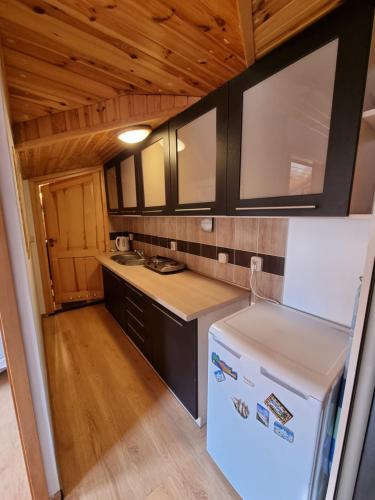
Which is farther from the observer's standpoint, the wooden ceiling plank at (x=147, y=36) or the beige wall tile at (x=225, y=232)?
the beige wall tile at (x=225, y=232)

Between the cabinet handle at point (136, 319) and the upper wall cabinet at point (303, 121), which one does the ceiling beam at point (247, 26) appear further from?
the cabinet handle at point (136, 319)

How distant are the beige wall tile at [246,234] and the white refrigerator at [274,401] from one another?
52cm

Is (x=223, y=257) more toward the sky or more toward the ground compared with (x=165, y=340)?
more toward the sky

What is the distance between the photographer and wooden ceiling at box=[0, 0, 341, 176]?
2.51ft

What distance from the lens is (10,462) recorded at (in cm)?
131

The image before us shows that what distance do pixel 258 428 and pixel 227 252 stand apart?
3.65 feet

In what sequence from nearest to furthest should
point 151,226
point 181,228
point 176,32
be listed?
point 176,32, point 181,228, point 151,226

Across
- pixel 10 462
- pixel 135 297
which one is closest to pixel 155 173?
pixel 135 297

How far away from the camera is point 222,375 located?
1.07 metres

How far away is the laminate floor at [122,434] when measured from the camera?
1174 mm

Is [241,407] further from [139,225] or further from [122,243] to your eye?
[122,243]

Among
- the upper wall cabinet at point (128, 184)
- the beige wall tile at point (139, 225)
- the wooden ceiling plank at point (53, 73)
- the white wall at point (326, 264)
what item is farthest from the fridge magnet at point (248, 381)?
the beige wall tile at point (139, 225)

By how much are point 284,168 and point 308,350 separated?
0.83 metres

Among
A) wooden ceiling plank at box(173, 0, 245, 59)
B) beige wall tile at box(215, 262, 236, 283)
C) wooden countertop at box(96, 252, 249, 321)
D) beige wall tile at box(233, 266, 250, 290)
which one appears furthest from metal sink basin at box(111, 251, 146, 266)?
wooden ceiling plank at box(173, 0, 245, 59)
